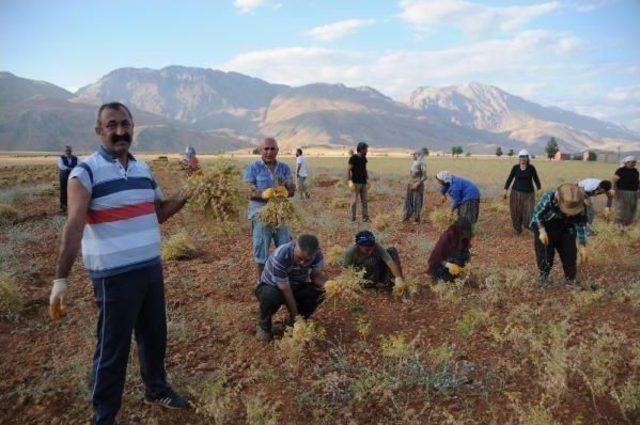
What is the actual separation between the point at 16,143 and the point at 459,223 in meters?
129

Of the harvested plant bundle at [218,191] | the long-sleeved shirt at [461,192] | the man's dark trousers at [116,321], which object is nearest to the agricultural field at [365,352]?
the harvested plant bundle at [218,191]

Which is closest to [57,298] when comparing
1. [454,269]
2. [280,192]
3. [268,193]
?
[268,193]

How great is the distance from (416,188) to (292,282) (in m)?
Answer: 7.08

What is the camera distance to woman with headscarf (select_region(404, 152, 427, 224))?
11.2 metres

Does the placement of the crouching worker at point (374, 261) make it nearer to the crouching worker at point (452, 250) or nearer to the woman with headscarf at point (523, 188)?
the crouching worker at point (452, 250)

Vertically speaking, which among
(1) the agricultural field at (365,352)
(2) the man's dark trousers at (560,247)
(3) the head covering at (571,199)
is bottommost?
(1) the agricultural field at (365,352)

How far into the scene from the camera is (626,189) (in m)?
10.1

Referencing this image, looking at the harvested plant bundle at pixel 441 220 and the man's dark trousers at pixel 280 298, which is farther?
the harvested plant bundle at pixel 441 220

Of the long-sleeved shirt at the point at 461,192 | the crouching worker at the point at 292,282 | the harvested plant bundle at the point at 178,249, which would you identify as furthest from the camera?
the long-sleeved shirt at the point at 461,192

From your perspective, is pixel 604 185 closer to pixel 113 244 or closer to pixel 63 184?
pixel 113 244

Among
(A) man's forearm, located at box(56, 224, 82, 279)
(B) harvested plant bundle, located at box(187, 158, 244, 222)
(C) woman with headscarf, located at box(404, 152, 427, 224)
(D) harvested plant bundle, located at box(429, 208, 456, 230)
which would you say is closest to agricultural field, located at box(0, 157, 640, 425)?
(B) harvested plant bundle, located at box(187, 158, 244, 222)

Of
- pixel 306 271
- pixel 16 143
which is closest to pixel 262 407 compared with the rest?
pixel 306 271

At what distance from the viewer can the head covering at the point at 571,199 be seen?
5520 mm

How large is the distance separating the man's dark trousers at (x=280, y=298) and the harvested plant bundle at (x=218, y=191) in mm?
802
